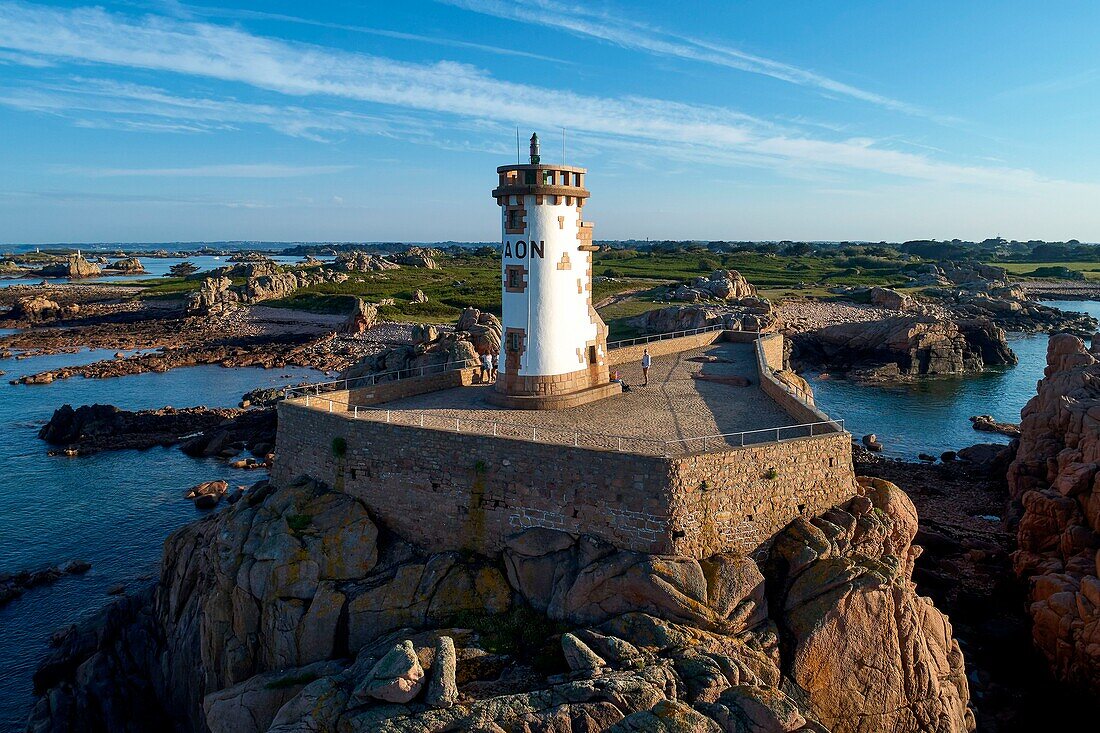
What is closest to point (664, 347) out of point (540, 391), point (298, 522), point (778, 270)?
point (540, 391)

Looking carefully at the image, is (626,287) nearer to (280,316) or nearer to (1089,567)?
(280,316)

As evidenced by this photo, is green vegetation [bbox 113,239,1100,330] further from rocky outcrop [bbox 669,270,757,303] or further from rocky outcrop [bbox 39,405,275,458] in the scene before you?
rocky outcrop [bbox 39,405,275,458]

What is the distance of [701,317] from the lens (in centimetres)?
6994

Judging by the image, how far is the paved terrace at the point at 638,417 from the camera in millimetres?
18594

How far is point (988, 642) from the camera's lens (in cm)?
2155

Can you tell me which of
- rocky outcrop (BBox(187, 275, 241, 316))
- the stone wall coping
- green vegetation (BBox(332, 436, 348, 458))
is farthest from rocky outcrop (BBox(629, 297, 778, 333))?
rocky outcrop (BBox(187, 275, 241, 316))

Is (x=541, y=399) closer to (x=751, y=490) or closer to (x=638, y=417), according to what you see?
(x=638, y=417)

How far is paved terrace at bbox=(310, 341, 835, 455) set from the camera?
1859 centimetres

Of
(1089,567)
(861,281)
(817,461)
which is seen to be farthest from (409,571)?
(861,281)

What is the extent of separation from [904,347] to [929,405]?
1401cm

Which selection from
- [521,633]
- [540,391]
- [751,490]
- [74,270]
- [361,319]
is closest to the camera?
[521,633]

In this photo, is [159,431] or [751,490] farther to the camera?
[159,431]

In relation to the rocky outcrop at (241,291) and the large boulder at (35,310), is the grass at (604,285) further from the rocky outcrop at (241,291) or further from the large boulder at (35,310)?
the large boulder at (35,310)

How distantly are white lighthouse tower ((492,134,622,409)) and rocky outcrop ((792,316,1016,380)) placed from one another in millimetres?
49673
